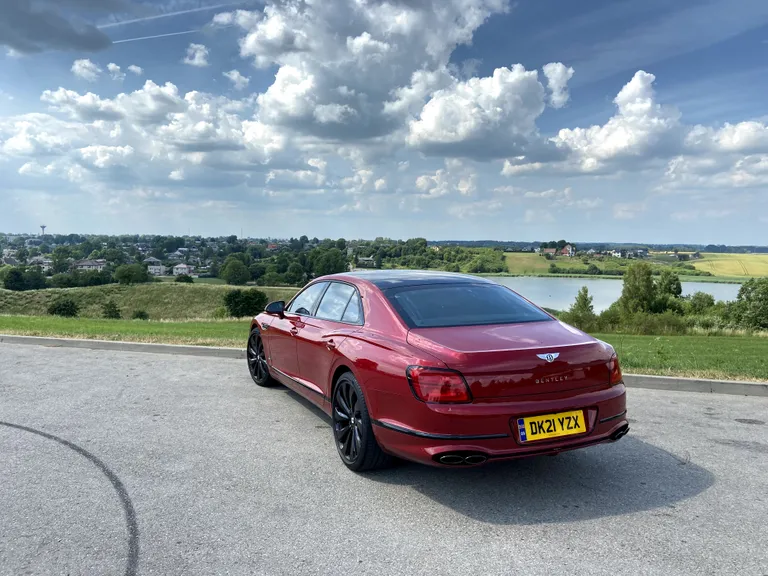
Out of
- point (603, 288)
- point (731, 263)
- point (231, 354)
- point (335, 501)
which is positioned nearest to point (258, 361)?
point (231, 354)

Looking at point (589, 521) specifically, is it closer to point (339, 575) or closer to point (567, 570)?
point (567, 570)

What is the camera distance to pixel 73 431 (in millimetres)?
5418

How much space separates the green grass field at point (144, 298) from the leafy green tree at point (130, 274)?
3.17m

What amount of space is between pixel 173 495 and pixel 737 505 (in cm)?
370

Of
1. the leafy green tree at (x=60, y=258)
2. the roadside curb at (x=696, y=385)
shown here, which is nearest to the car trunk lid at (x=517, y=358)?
the roadside curb at (x=696, y=385)

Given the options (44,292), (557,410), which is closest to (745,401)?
(557,410)

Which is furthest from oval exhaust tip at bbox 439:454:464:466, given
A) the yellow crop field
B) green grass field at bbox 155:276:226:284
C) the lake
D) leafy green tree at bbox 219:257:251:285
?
green grass field at bbox 155:276:226:284

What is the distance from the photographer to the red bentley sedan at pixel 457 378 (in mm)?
3648

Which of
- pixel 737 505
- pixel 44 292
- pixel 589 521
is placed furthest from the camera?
pixel 44 292

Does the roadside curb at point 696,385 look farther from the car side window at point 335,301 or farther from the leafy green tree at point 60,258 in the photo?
the leafy green tree at point 60,258

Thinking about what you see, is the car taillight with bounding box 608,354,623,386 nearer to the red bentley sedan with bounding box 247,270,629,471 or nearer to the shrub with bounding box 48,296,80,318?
the red bentley sedan with bounding box 247,270,629,471

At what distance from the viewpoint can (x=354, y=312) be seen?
4945 millimetres

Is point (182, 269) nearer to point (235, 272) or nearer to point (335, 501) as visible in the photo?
point (235, 272)

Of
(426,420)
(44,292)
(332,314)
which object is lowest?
(44,292)
